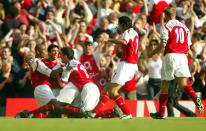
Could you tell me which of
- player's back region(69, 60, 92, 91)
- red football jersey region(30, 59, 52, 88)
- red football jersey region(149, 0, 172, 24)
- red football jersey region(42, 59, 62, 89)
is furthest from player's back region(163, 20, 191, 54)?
red football jersey region(149, 0, 172, 24)

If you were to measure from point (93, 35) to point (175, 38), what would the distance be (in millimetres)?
5503

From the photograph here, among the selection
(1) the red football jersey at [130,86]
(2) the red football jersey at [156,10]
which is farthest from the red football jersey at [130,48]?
(2) the red football jersey at [156,10]

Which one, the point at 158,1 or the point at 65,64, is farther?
the point at 158,1

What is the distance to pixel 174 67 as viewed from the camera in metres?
8.59

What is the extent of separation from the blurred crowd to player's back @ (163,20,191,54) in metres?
1.92

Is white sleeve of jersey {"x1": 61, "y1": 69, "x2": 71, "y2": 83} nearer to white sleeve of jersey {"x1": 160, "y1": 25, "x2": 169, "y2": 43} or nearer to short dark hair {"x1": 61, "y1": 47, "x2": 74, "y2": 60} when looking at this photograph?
short dark hair {"x1": 61, "y1": 47, "x2": 74, "y2": 60}

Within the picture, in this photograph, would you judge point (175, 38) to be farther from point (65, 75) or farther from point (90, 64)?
point (90, 64)

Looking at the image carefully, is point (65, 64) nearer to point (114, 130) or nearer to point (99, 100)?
point (99, 100)

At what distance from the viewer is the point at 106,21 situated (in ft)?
43.9

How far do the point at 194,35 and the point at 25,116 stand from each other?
5691mm

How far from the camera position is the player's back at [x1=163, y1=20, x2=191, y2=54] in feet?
28.3

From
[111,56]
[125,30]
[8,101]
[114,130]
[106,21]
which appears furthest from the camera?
[106,21]

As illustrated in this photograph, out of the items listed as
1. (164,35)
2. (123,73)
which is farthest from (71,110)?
(164,35)

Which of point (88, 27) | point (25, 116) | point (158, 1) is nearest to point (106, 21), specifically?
point (88, 27)
